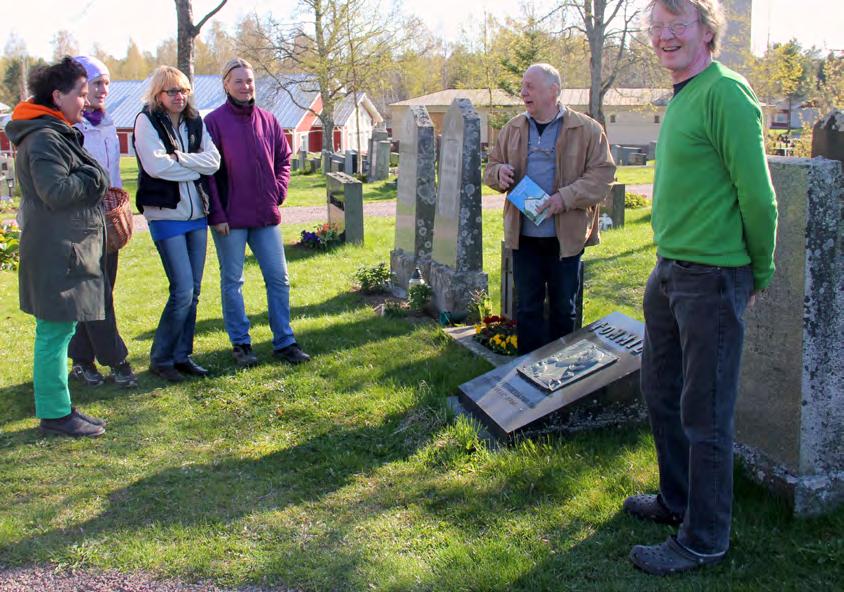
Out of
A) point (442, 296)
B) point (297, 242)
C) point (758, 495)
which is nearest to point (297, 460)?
point (758, 495)

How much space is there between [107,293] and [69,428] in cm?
94

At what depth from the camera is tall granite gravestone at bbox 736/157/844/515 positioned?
3.22 m

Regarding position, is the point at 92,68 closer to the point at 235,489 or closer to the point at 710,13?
the point at 235,489

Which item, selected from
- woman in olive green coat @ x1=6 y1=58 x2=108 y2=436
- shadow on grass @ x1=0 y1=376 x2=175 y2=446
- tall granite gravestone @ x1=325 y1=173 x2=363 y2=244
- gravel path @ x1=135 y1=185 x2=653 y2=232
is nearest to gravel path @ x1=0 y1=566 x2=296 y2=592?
woman in olive green coat @ x1=6 y1=58 x2=108 y2=436

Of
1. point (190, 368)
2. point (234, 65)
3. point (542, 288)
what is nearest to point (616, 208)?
point (542, 288)

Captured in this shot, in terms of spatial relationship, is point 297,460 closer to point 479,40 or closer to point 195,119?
point 195,119

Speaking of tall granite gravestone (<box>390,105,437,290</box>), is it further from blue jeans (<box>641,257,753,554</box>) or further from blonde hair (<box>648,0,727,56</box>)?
blonde hair (<box>648,0,727,56</box>)

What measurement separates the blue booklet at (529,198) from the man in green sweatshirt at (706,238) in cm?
187

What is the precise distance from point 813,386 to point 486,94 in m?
43.4

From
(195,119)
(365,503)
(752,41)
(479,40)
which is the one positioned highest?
(479,40)

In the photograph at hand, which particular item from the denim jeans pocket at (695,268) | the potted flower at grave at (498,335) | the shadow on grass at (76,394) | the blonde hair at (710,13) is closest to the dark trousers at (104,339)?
the shadow on grass at (76,394)

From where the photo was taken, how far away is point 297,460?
4.50 meters

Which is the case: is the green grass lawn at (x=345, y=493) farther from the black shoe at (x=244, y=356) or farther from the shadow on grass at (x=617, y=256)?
the shadow on grass at (x=617, y=256)

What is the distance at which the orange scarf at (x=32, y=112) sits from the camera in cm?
449
